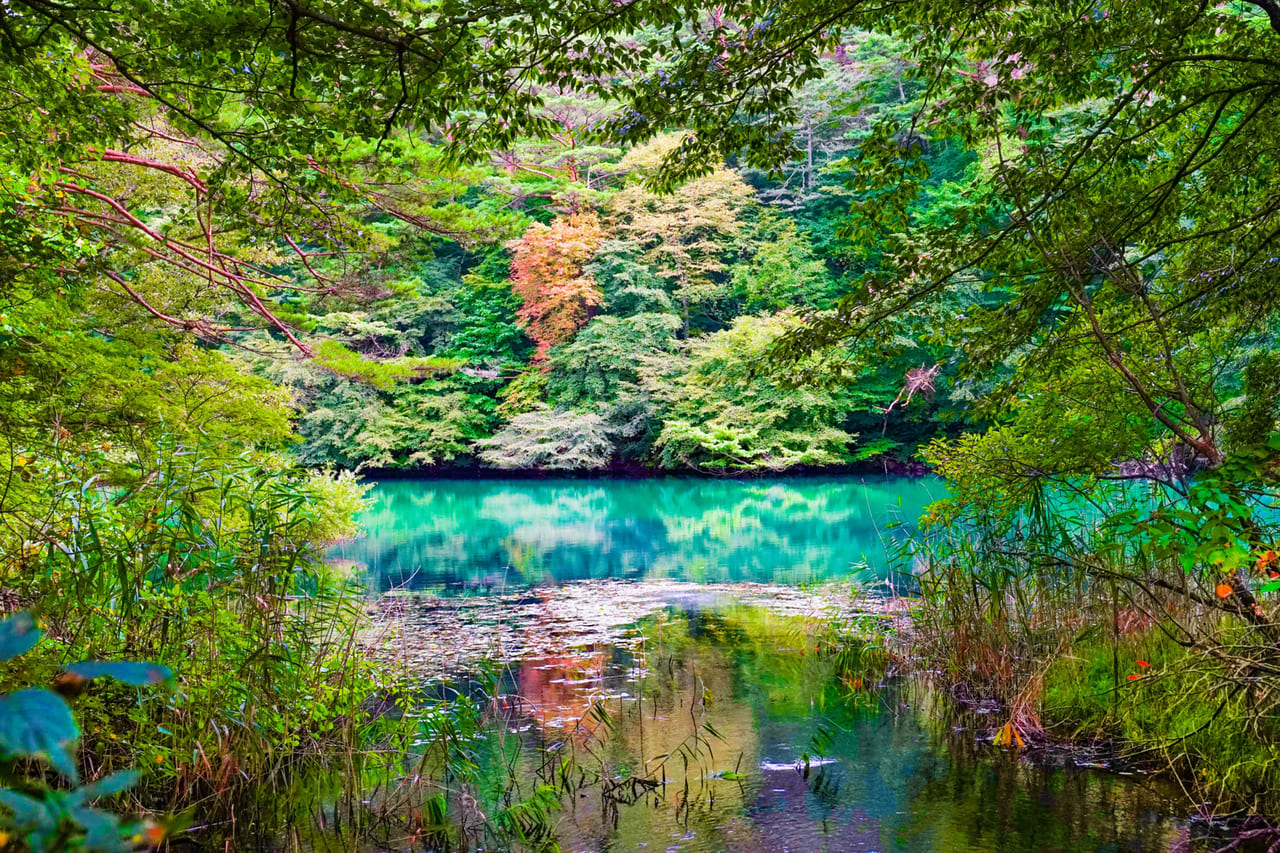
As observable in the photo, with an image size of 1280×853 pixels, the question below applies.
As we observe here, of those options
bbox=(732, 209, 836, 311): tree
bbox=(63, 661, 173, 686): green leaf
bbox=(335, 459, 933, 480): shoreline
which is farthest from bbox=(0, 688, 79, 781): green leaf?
bbox=(732, 209, 836, 311): tree

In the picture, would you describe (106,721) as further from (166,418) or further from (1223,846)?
(1223,846)

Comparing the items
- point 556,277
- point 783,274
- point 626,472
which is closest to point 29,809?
point 783,274

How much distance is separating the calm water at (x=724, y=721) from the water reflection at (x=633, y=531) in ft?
0.32

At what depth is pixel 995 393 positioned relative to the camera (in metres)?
5.16

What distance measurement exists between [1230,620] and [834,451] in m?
19.5

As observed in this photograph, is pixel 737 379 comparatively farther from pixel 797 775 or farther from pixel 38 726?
pixel 38 726

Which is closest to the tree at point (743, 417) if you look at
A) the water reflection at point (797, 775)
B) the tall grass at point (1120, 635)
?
the water reflection at point (797, 775)

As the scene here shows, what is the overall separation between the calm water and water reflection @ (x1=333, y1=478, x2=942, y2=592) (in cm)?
10

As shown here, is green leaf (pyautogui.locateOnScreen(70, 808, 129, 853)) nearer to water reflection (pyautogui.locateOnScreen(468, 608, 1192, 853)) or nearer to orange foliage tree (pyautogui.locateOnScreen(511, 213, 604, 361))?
water reflection (pyautogui.locateOnScreen(468, 608, 1192, 853))

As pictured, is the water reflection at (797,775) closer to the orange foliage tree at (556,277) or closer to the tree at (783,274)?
the tree at (783,274)

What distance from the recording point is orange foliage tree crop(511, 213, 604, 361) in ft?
84.1

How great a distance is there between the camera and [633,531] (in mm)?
15359

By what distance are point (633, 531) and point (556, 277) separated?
1237 centimetres

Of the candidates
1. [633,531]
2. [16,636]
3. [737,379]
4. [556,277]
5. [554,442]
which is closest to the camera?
[16,636]
